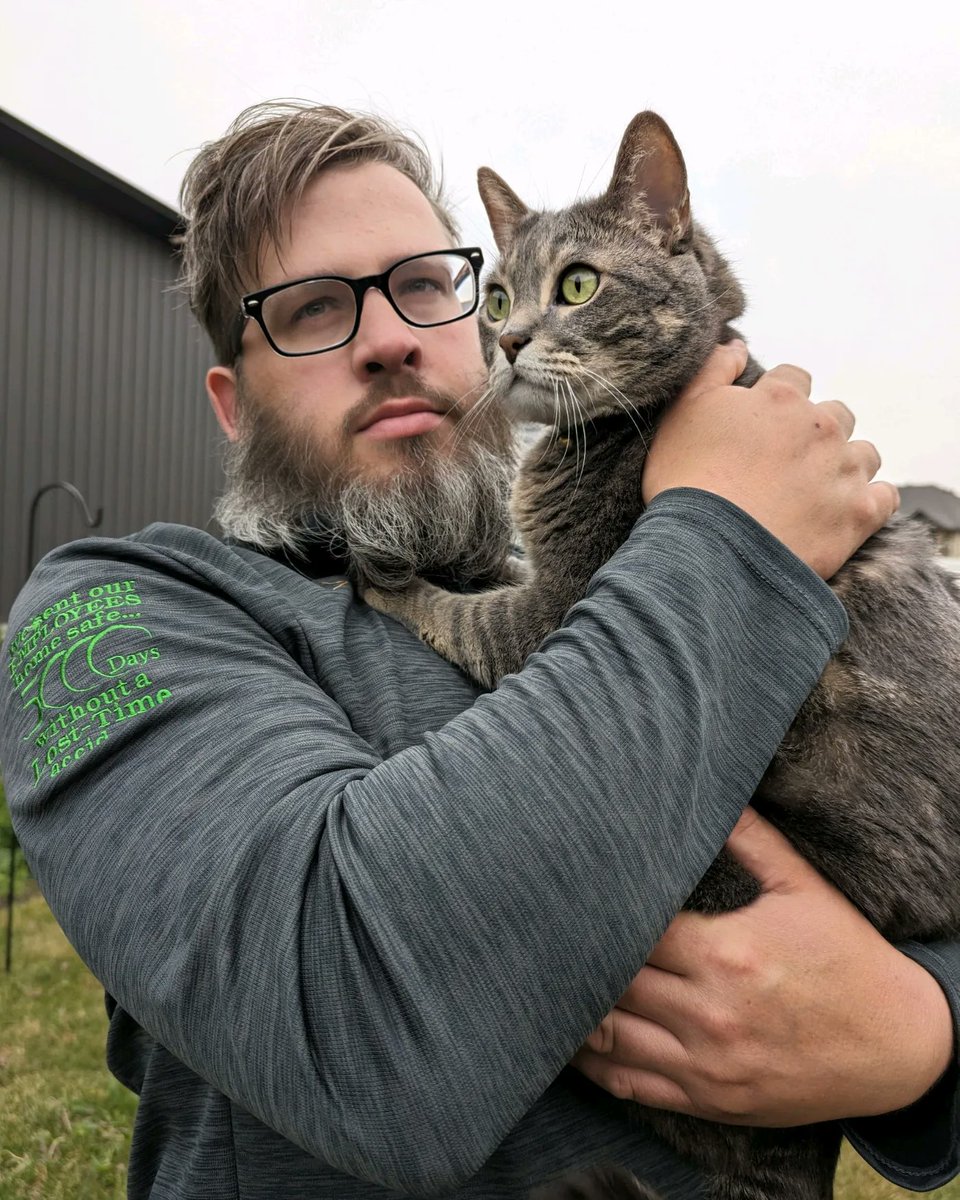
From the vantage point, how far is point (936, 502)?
2.69 metres

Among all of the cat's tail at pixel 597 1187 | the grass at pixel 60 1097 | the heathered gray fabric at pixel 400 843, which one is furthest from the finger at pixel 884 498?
the grass at pixel 60 1097

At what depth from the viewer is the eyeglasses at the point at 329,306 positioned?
1718mm

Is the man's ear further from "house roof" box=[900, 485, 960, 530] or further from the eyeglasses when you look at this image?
"house roof" box=[900, 485, 960, 530]

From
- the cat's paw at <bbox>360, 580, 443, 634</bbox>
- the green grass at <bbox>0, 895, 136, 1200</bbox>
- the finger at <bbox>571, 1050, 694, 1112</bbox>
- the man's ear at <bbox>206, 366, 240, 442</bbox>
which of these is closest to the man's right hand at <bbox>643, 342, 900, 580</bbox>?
the cat's paw at <bbox>360, 580, 443, 634</bbox>

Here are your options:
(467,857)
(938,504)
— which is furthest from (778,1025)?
(938,504)

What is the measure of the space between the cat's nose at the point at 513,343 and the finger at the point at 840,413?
526mm

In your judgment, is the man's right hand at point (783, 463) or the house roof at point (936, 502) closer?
the man's right hand at point (783, 463)

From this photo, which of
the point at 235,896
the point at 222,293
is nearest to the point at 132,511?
the point at 222,293

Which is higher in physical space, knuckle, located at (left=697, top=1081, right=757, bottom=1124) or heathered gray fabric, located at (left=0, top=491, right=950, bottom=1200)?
heathered gray fabric, located at (left=0, top=491, right=950, bottom=1200)

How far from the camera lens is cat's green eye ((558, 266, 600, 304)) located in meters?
1.61

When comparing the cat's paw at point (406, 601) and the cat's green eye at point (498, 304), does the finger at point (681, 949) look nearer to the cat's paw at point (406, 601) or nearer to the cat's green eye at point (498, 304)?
the cat's paw at point (406, 601)

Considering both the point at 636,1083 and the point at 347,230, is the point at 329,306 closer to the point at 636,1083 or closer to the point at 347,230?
the point at 347,230

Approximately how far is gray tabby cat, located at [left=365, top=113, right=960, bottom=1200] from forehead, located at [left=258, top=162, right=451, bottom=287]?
0.75 feet

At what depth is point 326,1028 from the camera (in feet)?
2.64
